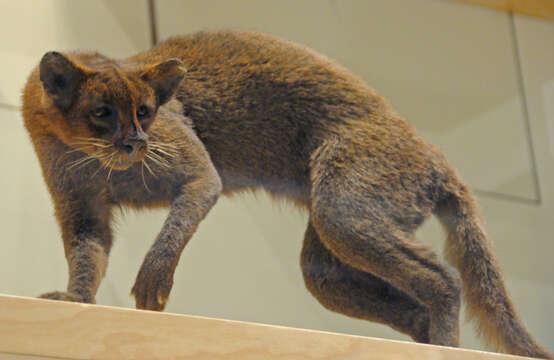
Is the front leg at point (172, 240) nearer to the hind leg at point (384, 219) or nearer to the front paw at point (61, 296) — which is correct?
the front paw at point (61, 296)

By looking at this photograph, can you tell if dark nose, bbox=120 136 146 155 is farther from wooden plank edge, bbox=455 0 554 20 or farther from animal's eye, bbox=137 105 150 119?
wooden plank edge, bbox=455 0 554 20

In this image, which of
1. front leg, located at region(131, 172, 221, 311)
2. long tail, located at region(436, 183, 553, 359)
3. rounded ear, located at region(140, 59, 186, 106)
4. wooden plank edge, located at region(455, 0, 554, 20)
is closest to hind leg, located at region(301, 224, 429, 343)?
long tail, located at region(436, 183, 553, 359)

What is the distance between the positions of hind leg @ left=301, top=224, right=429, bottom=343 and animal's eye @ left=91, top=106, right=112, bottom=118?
469 mm

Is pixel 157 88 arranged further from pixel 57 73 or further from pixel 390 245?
pixel 390 245

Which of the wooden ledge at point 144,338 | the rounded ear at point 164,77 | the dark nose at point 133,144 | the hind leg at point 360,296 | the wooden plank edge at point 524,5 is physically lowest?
the hind leg at point 360,296

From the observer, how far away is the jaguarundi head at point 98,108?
50.6 inches

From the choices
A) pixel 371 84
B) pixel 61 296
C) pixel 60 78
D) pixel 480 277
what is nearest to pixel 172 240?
pixel 61 296

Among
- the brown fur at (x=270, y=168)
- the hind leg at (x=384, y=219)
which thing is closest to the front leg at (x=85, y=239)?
the brown fur at (x=270, y=168)

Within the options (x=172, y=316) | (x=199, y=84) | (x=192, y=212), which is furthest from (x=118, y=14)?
(x=172, y=316)

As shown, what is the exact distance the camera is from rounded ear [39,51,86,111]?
Answer: 4.20 feet

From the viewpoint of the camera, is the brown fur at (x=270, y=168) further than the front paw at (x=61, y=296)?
Yes

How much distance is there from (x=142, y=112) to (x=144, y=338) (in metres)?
0.41

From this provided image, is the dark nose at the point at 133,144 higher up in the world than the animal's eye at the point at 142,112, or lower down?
lower down

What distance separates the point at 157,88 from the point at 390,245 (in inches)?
17.9
